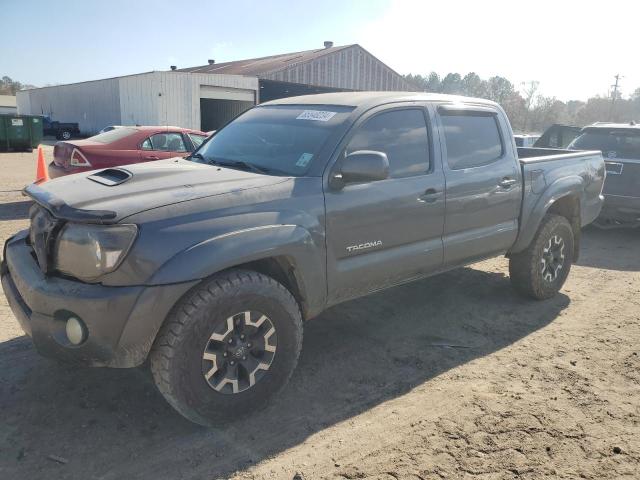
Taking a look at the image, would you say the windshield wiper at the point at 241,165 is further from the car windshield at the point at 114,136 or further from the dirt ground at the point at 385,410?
the car windshield at the point at 114,136

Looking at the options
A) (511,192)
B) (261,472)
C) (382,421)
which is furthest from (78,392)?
(511,192)

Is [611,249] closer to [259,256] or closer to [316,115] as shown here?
[316,115]

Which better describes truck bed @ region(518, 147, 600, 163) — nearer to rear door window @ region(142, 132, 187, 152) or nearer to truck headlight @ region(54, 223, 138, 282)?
truck headlight @ region(54, 223, 138, 282)

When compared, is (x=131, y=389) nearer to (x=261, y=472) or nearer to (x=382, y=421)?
(x=261, y=472)

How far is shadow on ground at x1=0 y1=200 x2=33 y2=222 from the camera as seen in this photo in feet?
29.1

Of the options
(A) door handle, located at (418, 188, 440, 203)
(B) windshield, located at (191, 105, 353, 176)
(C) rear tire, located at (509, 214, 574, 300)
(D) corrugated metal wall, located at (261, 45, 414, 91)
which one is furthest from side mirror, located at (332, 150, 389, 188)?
(D) corrugated metal wall, located at (261, 45, 414, 91)

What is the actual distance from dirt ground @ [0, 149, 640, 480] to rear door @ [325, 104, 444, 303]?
2.24 feet

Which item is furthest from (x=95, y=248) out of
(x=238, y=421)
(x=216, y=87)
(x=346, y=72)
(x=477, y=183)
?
(x=346, y=72)

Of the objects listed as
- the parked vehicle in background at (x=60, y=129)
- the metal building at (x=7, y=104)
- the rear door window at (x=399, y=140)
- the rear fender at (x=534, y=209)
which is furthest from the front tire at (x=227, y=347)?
the metal building at (x=7, y=104)

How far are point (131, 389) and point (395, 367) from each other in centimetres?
181

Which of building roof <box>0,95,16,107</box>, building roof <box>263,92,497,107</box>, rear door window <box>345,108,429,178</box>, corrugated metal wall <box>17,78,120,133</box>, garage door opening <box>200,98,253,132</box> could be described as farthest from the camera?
building roof <box>0,95,16,107</box>

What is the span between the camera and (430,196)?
401cm

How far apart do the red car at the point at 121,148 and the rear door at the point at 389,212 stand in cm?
650

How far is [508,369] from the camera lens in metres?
3.89
